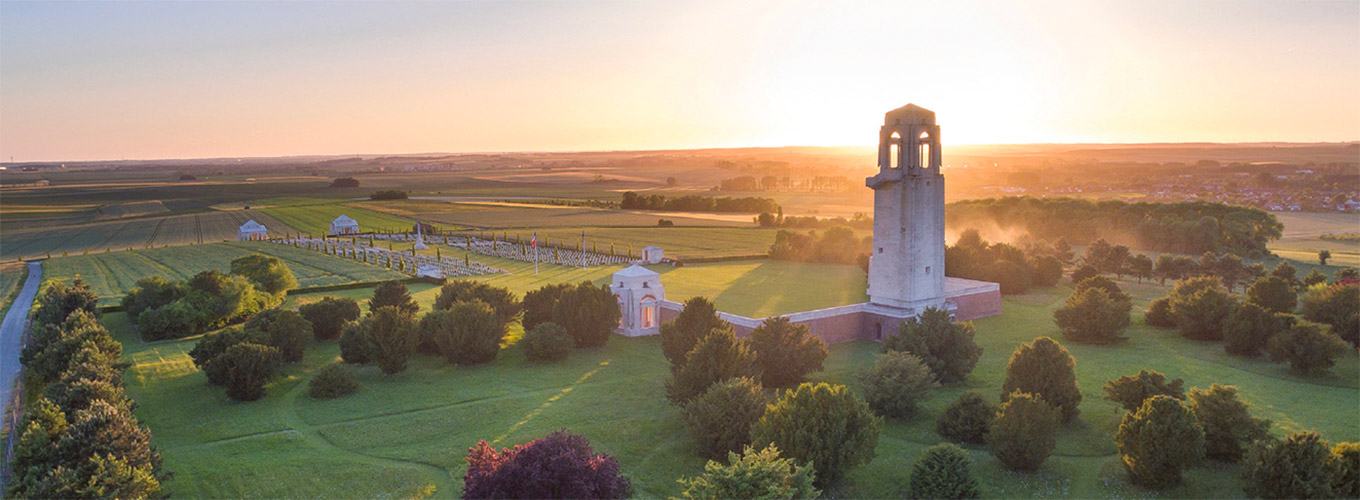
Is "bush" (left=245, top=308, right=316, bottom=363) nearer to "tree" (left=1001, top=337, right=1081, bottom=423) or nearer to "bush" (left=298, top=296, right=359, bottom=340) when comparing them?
"bush" (left=298, top=296, right=359, bottom=340)

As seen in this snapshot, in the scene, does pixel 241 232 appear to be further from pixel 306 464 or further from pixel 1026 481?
pixel 1026 481

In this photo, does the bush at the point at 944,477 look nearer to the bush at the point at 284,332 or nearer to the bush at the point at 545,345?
the bush at the point at 545,345

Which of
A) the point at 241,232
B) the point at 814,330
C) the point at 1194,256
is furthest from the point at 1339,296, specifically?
the point at 241,232

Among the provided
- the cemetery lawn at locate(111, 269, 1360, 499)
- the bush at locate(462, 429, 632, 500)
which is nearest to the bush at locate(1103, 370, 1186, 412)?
the cemetery lawn at locate(111, 269, 1360, 499)

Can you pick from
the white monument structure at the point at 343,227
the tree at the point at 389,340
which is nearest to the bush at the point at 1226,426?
the tree at the point at 389,340

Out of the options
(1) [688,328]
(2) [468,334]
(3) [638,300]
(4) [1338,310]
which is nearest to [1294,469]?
(1) [688,328]
